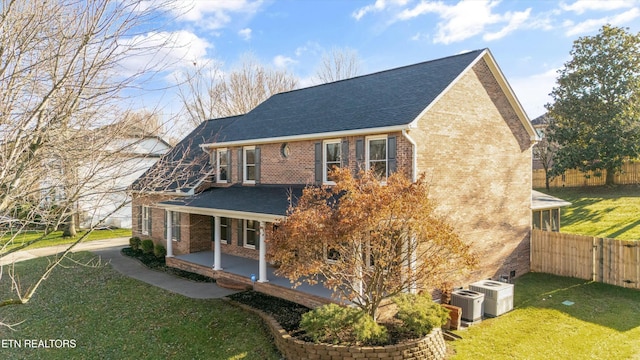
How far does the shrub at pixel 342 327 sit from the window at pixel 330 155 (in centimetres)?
574

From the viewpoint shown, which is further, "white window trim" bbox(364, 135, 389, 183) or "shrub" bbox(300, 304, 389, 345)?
"white window trim" bbox(364, 135, 389, 183)

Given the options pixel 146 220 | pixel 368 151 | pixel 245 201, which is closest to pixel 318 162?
pixel 368 151

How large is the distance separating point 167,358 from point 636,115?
30357 mm

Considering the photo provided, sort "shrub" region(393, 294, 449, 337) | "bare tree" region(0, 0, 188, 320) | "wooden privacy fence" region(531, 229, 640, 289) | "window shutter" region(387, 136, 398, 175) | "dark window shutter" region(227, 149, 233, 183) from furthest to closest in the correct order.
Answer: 1. "dark window shutter" region(227, 149, 233, 183)
2. "wooden privacy fence" region(531, 229, 640, 289)
3. "window shutter" region(387, 136, 398, 175)
4. "shrub" region(393, 294, 449, 337)
5. "bare tree" region(0, 0, 188, 320)

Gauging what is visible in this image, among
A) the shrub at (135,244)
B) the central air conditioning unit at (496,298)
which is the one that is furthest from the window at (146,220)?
the central air conditioning unit at (496,298)

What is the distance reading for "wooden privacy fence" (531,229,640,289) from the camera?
45.8ft

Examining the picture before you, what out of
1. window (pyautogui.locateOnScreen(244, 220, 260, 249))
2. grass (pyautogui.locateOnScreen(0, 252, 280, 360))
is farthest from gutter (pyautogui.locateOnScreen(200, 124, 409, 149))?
grass (pyautogui.locateOnScreen(0, 252, 280, 360))

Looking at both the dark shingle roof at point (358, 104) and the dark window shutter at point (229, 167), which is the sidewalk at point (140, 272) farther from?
the dark shingle roof at point (358, 104)

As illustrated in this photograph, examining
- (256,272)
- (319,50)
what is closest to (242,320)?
(256,272)

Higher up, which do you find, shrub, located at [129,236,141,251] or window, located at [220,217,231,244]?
window, located at [220,217,231,244]

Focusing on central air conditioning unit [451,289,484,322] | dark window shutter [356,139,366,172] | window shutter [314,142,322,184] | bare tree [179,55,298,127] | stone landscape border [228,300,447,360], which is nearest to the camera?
stone landscape border [228,300,447,360]

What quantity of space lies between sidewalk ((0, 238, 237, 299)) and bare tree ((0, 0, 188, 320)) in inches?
211

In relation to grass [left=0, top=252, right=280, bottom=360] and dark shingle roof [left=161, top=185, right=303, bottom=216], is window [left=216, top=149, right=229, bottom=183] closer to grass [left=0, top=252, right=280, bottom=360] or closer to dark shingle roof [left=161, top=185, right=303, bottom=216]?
dark shingle roof [left=161, top=185, right=303, bottom=216]

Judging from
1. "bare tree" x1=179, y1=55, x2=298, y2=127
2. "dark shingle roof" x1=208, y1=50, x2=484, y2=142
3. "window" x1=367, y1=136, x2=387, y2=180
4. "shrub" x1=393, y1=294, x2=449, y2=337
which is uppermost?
"bare tree" x1=179, y1=55, x2=298, y2=127
